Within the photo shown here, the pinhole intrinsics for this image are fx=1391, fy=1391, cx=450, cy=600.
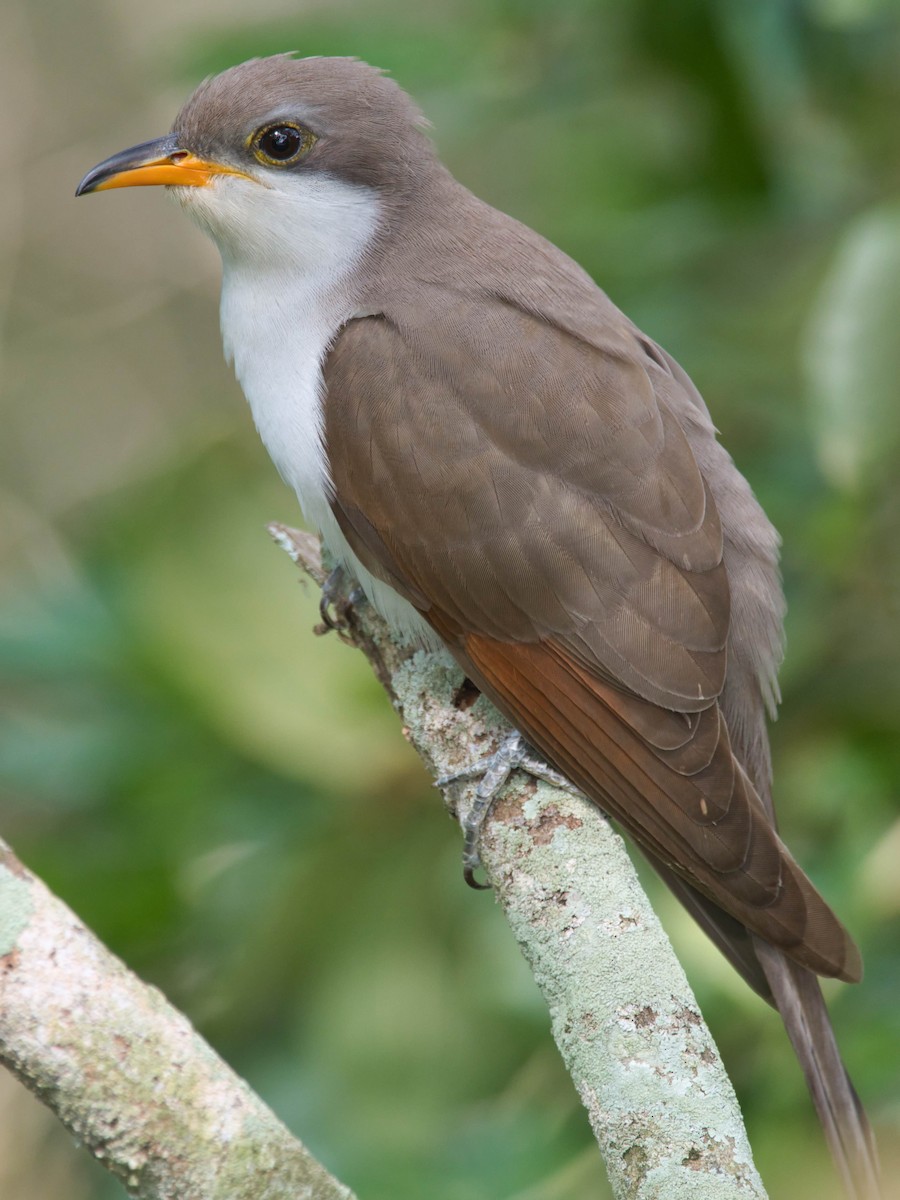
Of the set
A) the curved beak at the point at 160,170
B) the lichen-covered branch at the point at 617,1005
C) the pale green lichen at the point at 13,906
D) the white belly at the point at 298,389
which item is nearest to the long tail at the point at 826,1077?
the lichen-covered branch at the point at 617,1005

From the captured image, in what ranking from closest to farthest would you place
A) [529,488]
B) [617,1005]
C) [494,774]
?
[617,1005], [494,774], [529,488]

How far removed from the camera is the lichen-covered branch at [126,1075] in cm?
183

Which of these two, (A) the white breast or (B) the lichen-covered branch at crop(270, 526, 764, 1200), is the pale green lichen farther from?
(A) the white breast

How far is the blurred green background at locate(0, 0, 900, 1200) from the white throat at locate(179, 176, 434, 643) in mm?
449

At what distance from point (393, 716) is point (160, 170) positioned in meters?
1.44

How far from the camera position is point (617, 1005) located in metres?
2.07

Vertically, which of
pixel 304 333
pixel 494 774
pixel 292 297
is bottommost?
pixel 494 774

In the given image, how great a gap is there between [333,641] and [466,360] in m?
0.97

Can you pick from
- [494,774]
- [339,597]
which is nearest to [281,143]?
[339,597]

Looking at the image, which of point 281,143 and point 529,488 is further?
point 281,143

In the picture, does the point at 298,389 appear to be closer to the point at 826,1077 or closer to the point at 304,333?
the point at 304,333

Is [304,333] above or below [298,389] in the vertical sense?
above

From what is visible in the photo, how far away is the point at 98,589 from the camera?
3840 mm

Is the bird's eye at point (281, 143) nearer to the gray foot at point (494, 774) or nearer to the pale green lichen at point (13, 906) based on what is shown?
the gray foot at point (494, 774)
